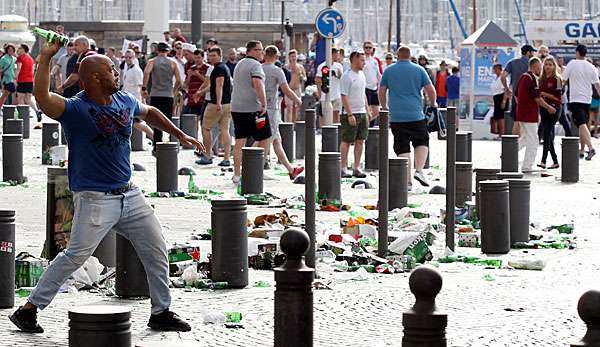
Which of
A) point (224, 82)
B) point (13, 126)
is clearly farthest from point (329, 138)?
point (13, 126)

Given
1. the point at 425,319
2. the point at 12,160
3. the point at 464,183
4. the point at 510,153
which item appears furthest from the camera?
the point at 510,153

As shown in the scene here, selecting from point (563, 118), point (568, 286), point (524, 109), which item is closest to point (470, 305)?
point (568, 286)

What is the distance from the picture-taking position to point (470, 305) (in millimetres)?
11023

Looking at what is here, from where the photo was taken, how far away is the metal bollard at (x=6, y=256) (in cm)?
1035

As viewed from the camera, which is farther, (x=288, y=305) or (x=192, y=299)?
(x=192, y=299)

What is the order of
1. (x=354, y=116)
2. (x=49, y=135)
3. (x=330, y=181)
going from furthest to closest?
(x=49, y=135), (x=354, y=116), (x=330, y=181)

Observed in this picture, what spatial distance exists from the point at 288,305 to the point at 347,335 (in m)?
2.13

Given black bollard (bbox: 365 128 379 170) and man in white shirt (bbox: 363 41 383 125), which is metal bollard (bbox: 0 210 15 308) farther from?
man in white shirt (bbox: 363 41 383 125)

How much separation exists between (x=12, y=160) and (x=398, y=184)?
18.9 ft

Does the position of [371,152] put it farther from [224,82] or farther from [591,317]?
[591,317]

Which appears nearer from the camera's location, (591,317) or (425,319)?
(591,317)

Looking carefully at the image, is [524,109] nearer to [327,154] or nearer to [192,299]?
[327,154]

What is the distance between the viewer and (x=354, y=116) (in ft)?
73.6

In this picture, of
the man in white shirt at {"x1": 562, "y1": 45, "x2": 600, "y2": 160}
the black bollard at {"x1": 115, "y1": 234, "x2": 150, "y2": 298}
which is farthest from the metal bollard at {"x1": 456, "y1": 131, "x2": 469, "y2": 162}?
the black bollard at {"x1": 115, "y1": 234, "x2": 150, "y2": 298}
